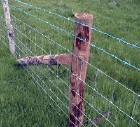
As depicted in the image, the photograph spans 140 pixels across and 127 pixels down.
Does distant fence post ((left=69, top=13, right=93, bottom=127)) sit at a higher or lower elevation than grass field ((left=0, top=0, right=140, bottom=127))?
higher

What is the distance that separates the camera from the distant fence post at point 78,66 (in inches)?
116

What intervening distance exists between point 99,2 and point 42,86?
5918mm

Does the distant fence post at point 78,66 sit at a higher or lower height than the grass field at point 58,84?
higher

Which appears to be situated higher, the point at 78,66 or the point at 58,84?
the point at 78,66

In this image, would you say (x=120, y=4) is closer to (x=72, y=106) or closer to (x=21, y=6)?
(x=21, y=6)

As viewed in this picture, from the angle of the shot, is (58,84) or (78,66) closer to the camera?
(78,66)

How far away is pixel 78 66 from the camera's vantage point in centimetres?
309

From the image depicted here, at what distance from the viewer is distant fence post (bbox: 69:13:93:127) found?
294 centimetres

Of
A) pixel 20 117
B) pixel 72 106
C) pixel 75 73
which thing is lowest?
pixel 20 117

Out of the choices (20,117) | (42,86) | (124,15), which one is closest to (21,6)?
(124,15)

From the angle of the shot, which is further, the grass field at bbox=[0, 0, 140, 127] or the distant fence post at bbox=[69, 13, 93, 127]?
the grass field at bbox=[0, 0, 140, 127]

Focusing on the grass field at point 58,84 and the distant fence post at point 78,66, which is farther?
the grass field at point 58,84

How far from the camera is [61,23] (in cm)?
724

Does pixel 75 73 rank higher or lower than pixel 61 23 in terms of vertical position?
higher
